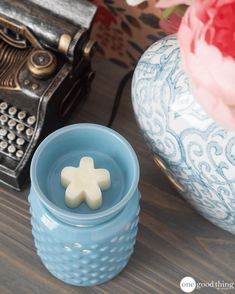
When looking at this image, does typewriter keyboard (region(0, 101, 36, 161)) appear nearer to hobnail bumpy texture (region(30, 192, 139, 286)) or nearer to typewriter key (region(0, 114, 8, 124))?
typewriter key (region(0, 114, 8, 124))

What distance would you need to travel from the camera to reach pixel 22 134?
767mm

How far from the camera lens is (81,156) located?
689mm

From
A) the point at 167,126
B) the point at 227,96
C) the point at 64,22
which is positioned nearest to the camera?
the point at 227,96

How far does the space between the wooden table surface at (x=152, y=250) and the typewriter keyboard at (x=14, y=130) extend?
6cm

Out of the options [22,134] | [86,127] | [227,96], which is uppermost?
[227,96]

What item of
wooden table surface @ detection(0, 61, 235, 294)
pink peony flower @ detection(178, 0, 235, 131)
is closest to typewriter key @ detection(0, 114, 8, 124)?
wooden table surface @ detection(0, 61, 235, 294)

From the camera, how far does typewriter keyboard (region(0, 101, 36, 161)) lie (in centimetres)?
76

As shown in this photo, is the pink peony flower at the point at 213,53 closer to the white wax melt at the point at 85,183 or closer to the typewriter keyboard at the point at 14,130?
the white wax melt at the point at 85,183

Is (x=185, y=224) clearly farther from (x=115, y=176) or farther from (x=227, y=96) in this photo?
(x=227, y=96)

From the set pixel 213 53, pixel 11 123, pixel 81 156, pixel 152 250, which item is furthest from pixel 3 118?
pixel 213 53

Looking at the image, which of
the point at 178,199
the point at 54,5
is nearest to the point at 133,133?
the point at 178,199

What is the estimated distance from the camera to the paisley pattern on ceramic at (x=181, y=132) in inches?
22.4

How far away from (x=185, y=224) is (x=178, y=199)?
4cm

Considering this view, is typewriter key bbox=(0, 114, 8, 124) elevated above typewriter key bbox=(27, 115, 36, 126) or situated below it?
below
